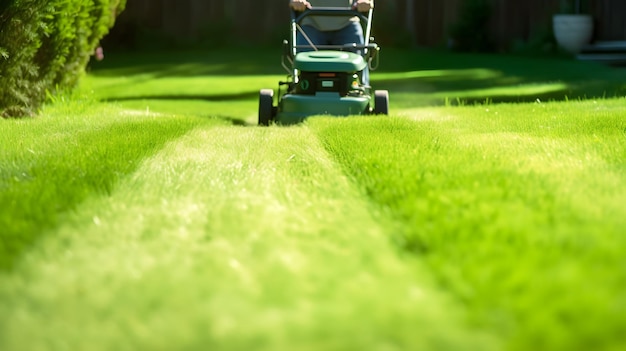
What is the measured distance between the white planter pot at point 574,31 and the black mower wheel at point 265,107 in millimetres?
10135

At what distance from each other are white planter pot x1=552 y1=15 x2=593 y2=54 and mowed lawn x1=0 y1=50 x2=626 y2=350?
434 inches

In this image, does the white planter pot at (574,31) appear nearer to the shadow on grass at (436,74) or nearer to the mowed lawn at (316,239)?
the shadow on grass at (436,74)

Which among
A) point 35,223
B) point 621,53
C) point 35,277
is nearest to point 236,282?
point 35,277

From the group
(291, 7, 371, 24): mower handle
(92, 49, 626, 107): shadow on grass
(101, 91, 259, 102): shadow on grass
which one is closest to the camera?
(291, 7, 371, 24): mower handle

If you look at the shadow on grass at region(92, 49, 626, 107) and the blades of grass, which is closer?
the blades of grass

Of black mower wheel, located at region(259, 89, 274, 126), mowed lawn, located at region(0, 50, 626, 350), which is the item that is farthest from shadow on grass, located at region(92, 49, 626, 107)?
mowed lawn, located at region(0, 50, 626, 350)

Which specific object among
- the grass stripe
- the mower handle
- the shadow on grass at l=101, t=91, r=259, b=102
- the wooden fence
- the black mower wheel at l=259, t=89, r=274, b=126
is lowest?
the wooden fence

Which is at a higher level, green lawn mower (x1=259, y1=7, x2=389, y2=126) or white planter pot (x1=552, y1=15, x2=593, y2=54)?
green lawn mower (x1=259, y1=7, x2=389, y2=126)

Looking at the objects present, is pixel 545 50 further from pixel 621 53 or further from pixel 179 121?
pixel 179 121

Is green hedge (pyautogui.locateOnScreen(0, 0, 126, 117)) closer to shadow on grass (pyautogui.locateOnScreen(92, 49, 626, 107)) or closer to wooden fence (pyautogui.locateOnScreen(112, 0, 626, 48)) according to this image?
shadow on grass (pyautogui.locateOnScreen(92, 49, 626, 107))

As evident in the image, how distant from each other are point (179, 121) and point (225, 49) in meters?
12.5

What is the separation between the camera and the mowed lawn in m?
2.27

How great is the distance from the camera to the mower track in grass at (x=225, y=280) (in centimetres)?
224

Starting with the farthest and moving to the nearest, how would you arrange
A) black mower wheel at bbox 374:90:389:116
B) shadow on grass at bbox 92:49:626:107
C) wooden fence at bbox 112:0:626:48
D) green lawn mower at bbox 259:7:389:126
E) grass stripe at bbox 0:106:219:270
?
wooden fence at bbox 112:0:626:48 → shadow on grass at bbox 92:49:626:107 → black mower wheel at bbox 374:90:389:116 → green lawn mower at bbox 259:7:389:126 → grass stripe at bbox 0:106:219:270
